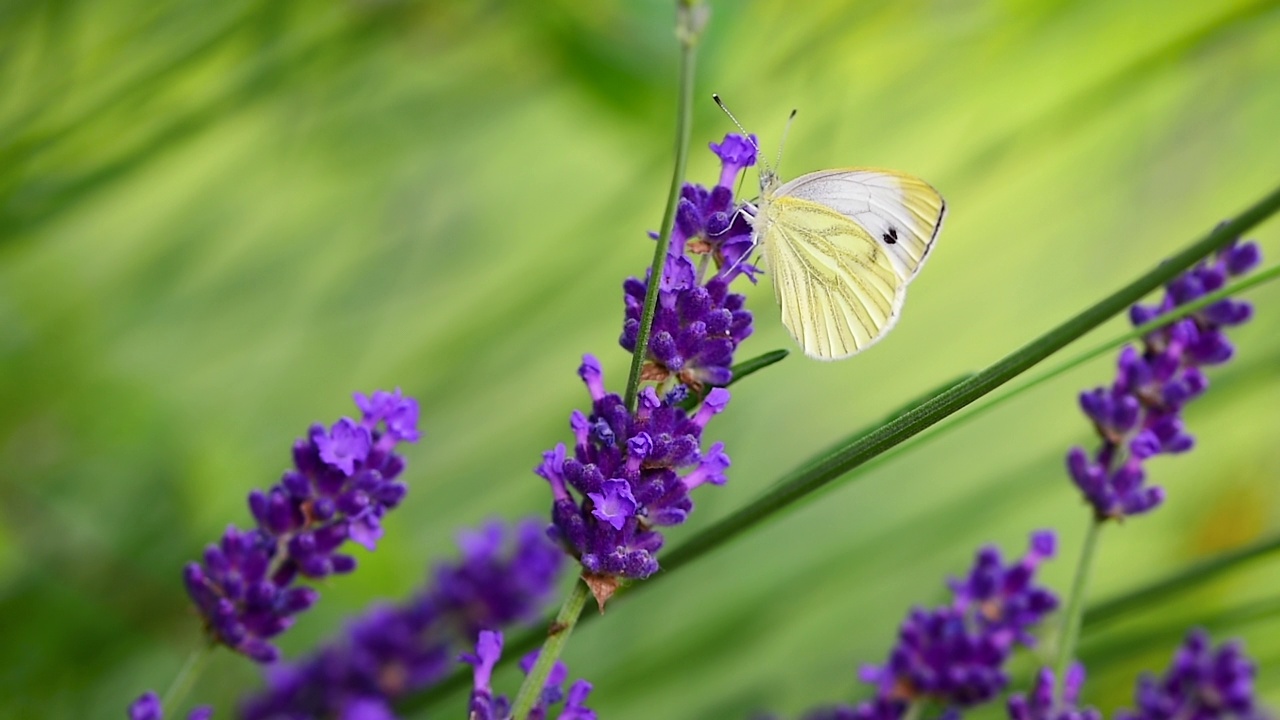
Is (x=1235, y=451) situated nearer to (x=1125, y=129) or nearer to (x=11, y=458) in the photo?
(x=1125, y=129)

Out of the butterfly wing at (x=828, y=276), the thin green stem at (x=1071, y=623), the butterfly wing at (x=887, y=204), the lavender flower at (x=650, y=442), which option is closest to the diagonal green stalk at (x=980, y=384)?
the lavender flower at (x=650, y=442)

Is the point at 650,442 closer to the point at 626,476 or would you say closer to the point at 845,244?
the point at 626,476

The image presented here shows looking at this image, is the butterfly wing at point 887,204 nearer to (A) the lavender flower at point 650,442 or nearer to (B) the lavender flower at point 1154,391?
(B) the lavender flower at point 1154,391

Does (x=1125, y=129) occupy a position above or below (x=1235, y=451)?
above

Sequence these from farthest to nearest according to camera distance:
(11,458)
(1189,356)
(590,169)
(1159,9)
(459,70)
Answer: (590,169)
(459,70)
(1159,9)
(11,458)
(1189,356)

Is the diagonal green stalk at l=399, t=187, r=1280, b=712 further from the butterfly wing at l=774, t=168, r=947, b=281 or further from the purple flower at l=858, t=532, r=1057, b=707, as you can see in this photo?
the butterfly wing at l=774, t=168, r=947, b=281

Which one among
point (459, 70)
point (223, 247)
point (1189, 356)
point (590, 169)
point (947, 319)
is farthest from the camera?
point (590, 169)

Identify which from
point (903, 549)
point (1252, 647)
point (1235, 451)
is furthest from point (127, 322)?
point (1235, 451)
